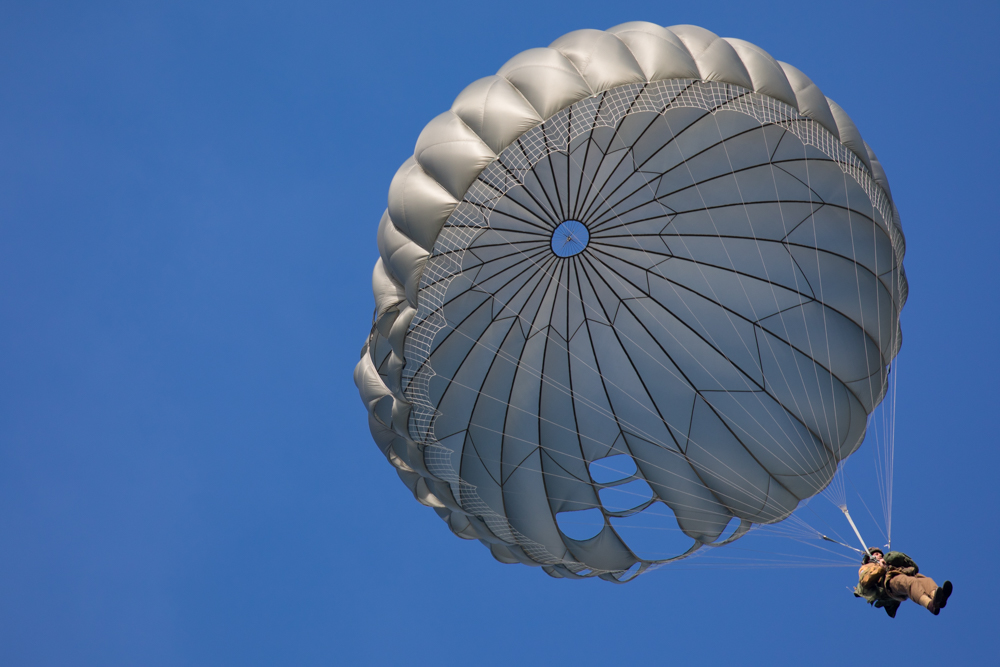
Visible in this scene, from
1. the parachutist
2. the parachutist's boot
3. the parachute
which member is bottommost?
the parachutist's boot

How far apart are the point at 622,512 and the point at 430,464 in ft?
8.68

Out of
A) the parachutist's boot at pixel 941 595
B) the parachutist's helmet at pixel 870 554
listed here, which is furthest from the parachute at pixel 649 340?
the parachutist's boot at pixel 941 595

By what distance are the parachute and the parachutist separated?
6.96ft

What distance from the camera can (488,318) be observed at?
10492mm

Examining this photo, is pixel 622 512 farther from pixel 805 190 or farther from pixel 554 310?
pixel 805 190

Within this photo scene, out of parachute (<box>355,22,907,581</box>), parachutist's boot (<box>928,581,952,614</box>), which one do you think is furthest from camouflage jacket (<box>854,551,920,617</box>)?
parachute (<box>355,22,907,581</box>)

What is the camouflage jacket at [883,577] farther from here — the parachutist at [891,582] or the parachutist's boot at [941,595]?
the parachutist's boot at [941,595]

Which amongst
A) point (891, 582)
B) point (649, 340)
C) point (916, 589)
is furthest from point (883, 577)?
point (649, 340)

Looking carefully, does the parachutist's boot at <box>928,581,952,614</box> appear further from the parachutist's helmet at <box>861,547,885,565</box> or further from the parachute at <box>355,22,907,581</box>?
the parachute at <box>355,22,907,581</box>

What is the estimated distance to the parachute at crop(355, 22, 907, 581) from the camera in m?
9.82

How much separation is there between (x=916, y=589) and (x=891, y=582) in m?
0.38

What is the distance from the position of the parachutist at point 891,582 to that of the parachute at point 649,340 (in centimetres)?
212

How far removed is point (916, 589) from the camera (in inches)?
297

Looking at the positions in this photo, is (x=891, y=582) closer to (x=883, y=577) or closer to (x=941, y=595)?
(x=883, y=577)
